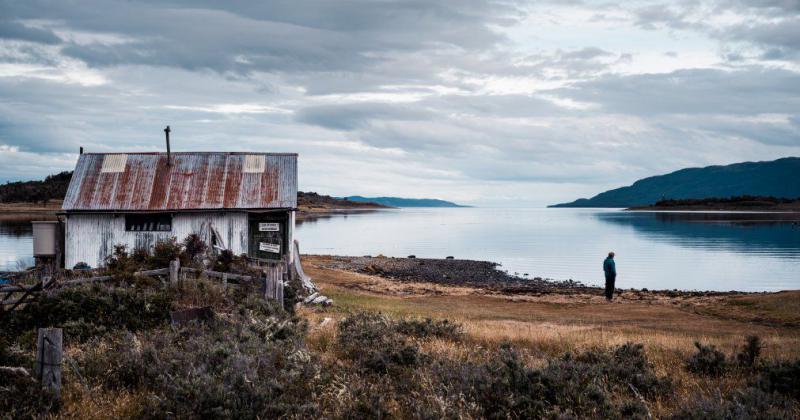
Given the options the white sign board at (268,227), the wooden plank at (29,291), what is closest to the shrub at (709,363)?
the wooden plank at (29,291)

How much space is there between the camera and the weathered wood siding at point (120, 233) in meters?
23.9

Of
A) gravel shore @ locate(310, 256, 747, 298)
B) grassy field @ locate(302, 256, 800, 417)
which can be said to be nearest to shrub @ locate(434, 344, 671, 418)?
grassy field @ locate(302, 256, 800, 417)

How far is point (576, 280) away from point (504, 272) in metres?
7.44

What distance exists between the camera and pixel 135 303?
Result: 12.7m

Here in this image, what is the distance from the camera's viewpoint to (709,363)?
10.4 meters

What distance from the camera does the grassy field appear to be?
36.7ft

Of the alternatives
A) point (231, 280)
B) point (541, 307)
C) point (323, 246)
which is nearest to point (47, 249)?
point (231, 280)

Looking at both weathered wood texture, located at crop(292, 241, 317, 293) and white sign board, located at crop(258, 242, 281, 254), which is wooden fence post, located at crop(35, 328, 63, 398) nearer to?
white sign board, located at crop(258, 242, 281, 254)

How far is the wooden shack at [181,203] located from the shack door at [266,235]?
1.7 inches

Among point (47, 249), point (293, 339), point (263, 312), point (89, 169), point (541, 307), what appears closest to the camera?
point (293, 339)

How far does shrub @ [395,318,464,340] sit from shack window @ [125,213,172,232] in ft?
48.7

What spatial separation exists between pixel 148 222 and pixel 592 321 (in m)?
18.6

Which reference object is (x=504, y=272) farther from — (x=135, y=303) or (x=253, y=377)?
(x=253, y=377)

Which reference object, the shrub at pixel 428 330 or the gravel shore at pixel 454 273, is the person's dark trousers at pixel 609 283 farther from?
the shrub at pixel 428 330
